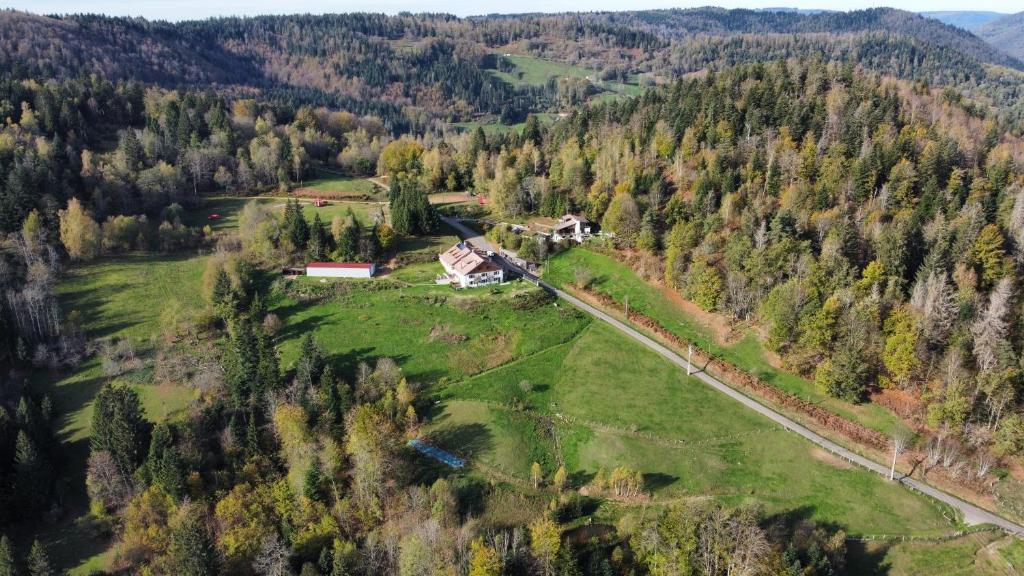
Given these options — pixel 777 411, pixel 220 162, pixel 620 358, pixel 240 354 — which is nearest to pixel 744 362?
pixel 777 411

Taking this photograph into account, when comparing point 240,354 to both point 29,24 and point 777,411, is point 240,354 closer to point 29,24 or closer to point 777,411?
point 777,411

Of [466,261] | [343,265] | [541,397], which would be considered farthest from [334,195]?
[541,397]

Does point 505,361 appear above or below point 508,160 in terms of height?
below

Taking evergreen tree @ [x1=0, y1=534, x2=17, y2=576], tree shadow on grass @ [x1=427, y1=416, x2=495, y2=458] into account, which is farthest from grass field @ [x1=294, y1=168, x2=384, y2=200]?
evergreen tree @ [x1=0, y1=534, x2=17, y2=576]

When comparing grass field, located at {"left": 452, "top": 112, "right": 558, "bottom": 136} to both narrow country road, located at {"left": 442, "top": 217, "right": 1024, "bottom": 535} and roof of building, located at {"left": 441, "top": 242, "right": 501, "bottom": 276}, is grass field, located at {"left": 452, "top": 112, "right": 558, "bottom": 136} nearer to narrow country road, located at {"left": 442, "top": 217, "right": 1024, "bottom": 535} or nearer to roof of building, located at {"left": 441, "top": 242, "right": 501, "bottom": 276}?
roof of building, located at {"left": 441, "top": 242, "right": 501, "bottom": 276}

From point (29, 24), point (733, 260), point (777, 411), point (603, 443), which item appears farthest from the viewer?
point (29, 24)

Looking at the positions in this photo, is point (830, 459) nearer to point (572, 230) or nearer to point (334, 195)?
point (572, 230)
